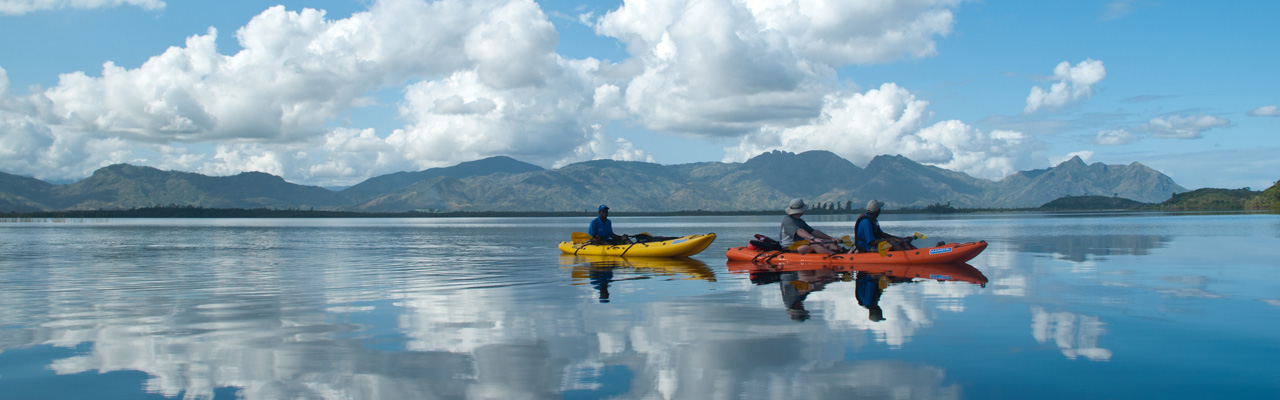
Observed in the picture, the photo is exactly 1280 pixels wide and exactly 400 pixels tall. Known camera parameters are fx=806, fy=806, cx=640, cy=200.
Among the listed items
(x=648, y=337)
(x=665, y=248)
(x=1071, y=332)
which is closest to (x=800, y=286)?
(x=1071, y=332)

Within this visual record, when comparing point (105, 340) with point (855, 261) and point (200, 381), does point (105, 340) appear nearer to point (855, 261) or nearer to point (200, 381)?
Answer: point (200, 381)

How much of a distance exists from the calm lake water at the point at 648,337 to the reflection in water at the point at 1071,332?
0.07m

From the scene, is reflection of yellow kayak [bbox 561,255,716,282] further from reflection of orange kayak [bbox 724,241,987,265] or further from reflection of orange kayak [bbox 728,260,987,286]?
reflection of orange kayak [bbox 724,241,987,265]

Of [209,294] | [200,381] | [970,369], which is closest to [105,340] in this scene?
[200,381]

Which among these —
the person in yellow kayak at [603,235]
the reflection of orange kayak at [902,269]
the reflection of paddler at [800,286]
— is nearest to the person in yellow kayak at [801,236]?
Answer: the reflection of orange kayak at [902,269]

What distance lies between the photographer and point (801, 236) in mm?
28859

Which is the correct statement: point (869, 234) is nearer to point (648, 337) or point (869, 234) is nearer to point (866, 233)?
point (866, 233)

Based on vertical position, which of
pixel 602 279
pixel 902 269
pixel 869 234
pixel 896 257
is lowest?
pixel 602 279

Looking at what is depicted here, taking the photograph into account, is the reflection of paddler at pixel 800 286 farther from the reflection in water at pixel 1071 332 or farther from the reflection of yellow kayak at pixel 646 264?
the reflection in water at pixel 1071 332

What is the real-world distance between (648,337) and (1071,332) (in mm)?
6783

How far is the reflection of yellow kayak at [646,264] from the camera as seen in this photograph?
26.6m

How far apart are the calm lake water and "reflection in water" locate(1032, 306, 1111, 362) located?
0.07 metres

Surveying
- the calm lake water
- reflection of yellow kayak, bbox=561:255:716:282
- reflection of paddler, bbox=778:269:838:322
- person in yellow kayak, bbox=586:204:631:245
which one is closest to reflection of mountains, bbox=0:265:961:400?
the calm lake water

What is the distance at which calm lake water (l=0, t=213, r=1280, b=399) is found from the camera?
30.7ft
